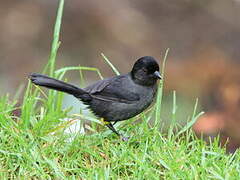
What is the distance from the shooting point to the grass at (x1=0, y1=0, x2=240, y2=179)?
14.7ft

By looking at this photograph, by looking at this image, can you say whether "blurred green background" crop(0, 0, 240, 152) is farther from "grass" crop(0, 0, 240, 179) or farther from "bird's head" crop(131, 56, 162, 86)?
"grass" crop(0, 0, 240, 179)

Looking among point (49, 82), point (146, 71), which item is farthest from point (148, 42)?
point (49, 82)

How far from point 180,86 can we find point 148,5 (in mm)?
1615

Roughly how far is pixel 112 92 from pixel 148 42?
4.20m

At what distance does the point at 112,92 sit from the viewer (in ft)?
16.7

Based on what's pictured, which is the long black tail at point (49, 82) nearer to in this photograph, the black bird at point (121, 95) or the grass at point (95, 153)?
the black bird at point (121, 95)

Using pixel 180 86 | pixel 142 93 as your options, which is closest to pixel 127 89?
pixel 142 93

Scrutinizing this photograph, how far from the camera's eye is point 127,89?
16.9ft

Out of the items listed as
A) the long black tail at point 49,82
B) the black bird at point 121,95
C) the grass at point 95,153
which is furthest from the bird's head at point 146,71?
the long black tail at point 49,82

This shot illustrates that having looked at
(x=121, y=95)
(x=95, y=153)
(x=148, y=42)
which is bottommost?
(x=95, y=153)

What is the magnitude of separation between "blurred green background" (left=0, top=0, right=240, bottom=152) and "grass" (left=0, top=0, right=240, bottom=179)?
9.83 feet

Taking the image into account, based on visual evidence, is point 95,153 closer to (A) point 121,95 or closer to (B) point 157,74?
(A) point 121,95

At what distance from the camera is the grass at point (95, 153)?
4.48 m

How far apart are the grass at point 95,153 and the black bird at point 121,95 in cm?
14
